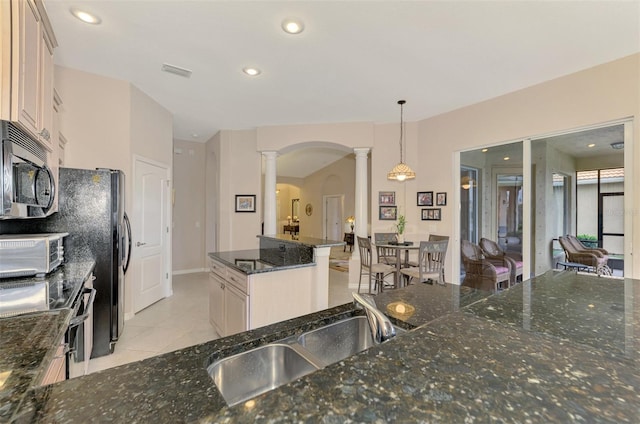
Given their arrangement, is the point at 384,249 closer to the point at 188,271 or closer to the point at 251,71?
the point at 251,71

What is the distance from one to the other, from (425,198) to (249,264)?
11.6 feet

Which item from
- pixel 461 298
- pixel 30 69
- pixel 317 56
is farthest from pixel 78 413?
pixel 317 56

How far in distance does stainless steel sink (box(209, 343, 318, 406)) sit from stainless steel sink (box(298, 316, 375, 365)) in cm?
8

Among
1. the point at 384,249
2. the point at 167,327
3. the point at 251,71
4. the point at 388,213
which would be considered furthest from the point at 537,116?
the point at 167,327

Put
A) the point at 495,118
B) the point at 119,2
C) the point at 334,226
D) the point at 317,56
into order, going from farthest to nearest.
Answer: the point at 334,226
the point at 495,118
the point at 317,56
the point at 119,2

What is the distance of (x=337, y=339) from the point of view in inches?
48.1

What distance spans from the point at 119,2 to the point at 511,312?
328 cm

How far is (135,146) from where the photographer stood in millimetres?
3658

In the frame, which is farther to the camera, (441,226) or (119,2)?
(441,226)

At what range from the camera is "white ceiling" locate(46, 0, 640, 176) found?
231 centimetres

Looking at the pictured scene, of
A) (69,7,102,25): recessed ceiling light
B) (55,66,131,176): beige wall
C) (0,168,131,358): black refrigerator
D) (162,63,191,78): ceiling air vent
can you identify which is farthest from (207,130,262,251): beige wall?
(69,7,102,25): recessed ceiling light

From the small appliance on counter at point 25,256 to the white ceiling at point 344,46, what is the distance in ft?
6.23

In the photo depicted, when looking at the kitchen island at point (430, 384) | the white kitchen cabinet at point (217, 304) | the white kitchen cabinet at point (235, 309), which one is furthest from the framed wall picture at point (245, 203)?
the kitchen island at point (430, 384)

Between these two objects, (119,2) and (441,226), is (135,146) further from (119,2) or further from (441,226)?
(441,226)
